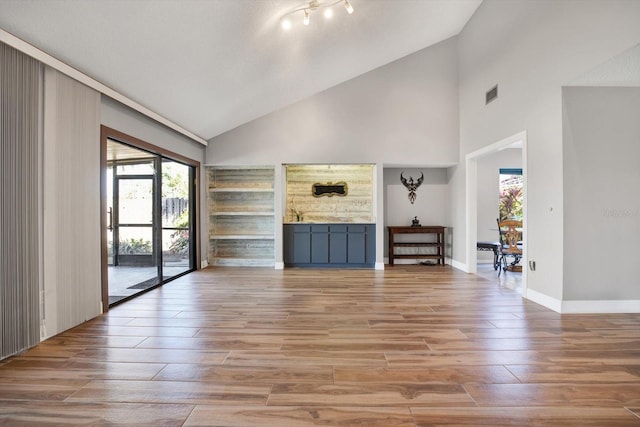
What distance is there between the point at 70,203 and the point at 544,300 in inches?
206

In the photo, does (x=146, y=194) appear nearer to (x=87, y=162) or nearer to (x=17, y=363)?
(x=87, y=162)

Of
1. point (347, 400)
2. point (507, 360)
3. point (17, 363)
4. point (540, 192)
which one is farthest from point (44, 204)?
point (540, 192)

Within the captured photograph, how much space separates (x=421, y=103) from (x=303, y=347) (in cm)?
531

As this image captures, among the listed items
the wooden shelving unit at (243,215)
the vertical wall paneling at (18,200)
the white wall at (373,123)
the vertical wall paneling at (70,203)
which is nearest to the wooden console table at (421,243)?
the white wall at (373,123)

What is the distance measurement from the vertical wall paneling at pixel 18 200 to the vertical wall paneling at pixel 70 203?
153mm

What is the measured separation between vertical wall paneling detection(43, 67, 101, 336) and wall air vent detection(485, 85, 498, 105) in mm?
5304

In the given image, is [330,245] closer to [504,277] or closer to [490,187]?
[504,277]

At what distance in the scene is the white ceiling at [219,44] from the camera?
8.21 feet

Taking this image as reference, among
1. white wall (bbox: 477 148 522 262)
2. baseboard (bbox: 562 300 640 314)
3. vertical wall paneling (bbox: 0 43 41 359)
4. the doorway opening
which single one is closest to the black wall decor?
the doorway opening

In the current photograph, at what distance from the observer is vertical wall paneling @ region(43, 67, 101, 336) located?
2.80 m

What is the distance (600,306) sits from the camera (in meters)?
3.45

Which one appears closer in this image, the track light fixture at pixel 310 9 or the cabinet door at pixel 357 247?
the track light fixture at pixel 310 9

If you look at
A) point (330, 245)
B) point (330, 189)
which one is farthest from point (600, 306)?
point (330, 189)

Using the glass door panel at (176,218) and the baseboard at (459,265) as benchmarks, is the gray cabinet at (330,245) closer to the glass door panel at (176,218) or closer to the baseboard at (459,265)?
the baseboard at (459,265)
